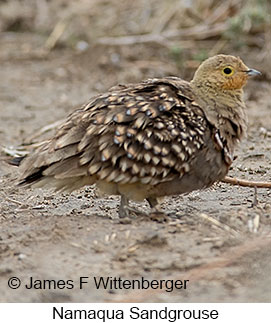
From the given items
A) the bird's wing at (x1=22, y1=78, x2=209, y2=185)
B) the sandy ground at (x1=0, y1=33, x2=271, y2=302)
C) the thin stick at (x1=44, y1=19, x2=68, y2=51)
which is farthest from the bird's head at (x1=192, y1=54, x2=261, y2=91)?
the thin stick at (x1=44, y1=19, x2=68, y2=51)

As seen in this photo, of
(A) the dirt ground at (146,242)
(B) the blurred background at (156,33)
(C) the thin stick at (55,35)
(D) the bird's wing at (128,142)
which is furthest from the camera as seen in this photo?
(C) the thin stick at (55,35)

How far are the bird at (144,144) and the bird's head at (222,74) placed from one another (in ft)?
0.16

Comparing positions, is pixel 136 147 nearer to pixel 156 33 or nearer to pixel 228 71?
pixel 228 71

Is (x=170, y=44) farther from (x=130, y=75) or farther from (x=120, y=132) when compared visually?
(x=120, y=132)

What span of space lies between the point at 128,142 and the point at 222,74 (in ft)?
3.16

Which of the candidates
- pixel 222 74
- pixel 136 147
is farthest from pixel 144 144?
pixel 222 74

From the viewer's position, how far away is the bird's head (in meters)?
5.27

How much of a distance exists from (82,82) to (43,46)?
1.35 metres

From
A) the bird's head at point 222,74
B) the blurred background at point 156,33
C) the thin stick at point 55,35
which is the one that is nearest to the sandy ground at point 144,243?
the bird's head at point 222,74

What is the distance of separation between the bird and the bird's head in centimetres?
5

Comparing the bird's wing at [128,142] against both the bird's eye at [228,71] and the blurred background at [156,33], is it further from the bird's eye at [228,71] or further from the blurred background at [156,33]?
the blurred background at [156,33]

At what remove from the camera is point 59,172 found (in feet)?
15.9

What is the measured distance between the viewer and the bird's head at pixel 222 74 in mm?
5266

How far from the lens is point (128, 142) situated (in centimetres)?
478
